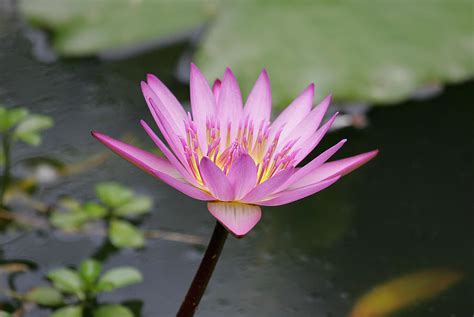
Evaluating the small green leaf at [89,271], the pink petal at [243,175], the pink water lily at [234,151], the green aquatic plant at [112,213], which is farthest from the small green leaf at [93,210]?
the pink petal at [243,175]

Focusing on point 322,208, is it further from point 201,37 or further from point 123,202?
point 201,37

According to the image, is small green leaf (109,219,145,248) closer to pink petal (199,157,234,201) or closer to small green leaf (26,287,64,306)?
small green leaf (26,287,64,306)

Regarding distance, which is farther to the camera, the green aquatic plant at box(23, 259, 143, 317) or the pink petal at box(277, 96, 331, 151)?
the green aquatic plant at box(23, 259, 143, 317)

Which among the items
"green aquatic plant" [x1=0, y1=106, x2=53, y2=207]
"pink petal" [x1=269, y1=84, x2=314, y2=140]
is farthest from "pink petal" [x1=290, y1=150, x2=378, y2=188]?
"green aquatic plant" [x1=0, y1=106, x2=53, y2=207]

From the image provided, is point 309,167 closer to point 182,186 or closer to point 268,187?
point 268,187

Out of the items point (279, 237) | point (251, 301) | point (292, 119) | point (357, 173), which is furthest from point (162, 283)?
point (357, 173)

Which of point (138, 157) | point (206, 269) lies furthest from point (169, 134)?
point (206, 269)
